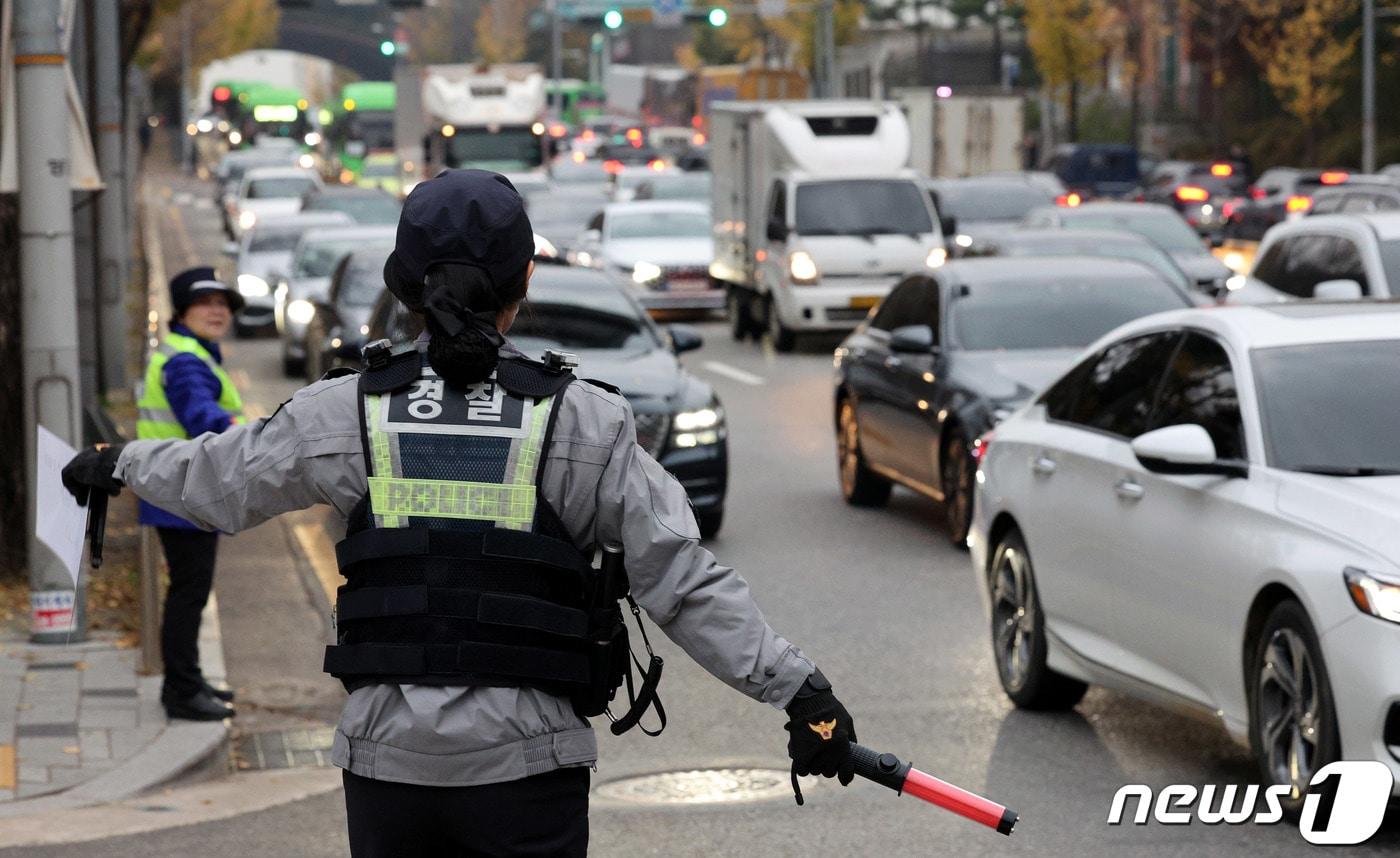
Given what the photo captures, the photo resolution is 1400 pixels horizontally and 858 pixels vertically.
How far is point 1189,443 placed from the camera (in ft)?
23.9

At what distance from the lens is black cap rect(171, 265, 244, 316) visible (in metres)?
8.39

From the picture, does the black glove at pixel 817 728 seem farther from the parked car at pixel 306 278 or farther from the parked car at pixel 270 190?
the parked car at pixel 270 190

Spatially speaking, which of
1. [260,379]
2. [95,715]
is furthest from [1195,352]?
[260,379]

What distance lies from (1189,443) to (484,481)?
391 cm

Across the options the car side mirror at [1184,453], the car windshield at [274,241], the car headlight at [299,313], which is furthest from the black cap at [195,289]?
the car windshield at [274,241]

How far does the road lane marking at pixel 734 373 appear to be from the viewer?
23.5m

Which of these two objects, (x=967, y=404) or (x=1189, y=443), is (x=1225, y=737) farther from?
(x=967, y=404)

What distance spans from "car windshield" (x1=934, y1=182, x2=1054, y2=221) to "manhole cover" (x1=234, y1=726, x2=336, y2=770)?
23591 mm

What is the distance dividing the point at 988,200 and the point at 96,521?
28372 millimetres

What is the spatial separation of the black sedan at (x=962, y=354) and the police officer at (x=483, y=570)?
8.66m

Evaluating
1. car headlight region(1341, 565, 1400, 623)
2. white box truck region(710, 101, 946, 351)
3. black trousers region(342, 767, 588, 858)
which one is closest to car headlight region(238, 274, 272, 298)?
white box truck region(710, 101, 946, 351)

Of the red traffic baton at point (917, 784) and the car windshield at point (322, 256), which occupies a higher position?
the car windshield at point (322, 256)

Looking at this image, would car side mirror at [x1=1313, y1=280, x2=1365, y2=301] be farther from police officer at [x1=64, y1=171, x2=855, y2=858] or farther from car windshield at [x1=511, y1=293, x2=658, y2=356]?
police officer at [x1=64, y1=171, x2=855, y2=858]

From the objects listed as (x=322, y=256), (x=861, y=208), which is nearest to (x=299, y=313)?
(x=322, y=256)
